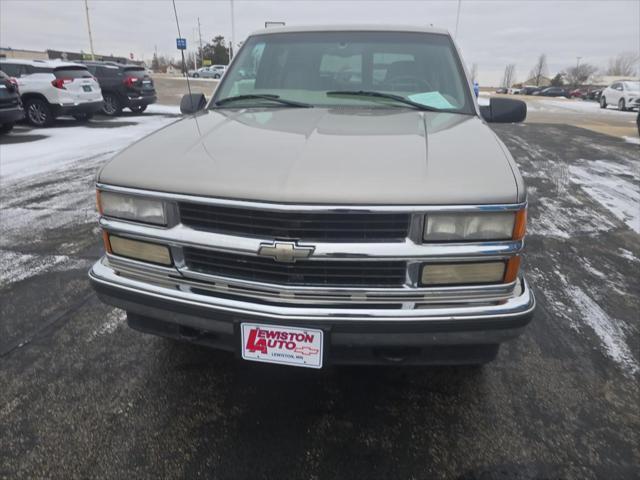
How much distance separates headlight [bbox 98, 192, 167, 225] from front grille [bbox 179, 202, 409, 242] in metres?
0.26

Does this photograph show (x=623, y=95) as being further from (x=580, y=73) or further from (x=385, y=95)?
(x=580, y=73)

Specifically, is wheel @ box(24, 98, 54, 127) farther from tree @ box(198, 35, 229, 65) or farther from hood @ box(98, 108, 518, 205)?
tree @ box(198, 35, 229, 65)

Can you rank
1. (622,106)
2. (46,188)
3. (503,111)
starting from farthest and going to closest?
(622,106) < (46,188) < (503,111)

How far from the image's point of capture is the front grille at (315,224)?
5.65ft

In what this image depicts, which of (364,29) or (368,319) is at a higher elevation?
(364,29)

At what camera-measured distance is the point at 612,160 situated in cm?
893

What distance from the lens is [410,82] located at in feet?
9.83

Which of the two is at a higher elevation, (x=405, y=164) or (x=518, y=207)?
(x=405, y=164)

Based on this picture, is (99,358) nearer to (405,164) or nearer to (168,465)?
(168,465)

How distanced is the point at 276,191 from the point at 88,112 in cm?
1289

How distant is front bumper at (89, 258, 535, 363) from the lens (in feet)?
5.97

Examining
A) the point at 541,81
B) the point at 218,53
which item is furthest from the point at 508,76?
the point at 218,53

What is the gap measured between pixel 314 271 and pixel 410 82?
177 cm

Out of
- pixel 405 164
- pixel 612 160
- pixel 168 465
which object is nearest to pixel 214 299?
pixel 168 465
